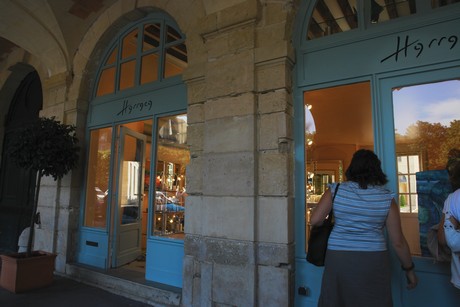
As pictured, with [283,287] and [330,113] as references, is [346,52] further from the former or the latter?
[283,287]

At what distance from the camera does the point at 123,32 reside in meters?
5.15

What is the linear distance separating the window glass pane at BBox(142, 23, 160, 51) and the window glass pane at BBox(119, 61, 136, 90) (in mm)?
349

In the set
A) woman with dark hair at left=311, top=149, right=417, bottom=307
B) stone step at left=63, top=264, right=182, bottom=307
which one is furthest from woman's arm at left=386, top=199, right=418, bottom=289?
stone step at left=63, top=264, right=182, bottom=307

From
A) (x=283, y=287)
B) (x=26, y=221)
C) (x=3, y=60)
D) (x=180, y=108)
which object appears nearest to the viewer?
(x=283, y=287)

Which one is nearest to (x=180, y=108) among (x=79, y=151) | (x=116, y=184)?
(x=116, y=184)

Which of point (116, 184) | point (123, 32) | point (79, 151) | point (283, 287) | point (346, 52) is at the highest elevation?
point (123, 32)

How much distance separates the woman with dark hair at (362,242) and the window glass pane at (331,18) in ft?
5.28

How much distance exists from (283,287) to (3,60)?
7773mm

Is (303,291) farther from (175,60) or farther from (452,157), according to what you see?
(175,60)

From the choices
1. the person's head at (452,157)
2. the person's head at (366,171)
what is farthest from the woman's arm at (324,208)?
the person's head at (452,157)

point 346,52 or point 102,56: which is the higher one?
point 102,56

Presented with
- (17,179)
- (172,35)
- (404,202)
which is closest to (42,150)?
(172,35)

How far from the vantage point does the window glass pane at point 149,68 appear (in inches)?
183

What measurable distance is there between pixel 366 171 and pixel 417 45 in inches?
55.5
